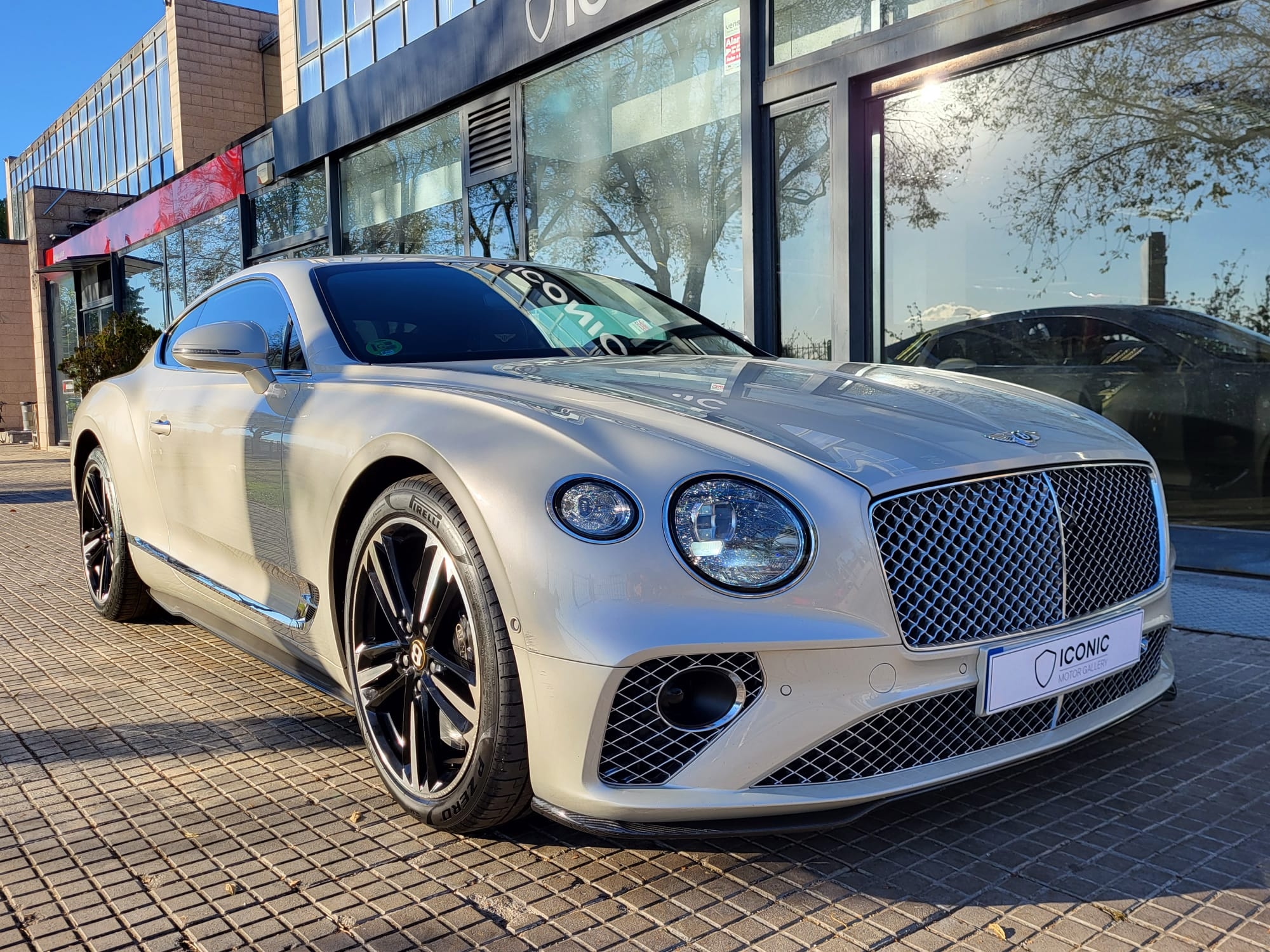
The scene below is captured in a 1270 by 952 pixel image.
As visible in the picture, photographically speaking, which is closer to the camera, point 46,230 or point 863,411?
point 863,411

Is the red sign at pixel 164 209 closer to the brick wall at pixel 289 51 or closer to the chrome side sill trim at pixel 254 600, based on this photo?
the brick wall at pixel 289 51

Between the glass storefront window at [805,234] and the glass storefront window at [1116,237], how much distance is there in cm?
42

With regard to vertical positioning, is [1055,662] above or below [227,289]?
below

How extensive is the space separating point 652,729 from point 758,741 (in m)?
0.20

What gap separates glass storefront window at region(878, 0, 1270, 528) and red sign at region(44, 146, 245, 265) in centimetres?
1122

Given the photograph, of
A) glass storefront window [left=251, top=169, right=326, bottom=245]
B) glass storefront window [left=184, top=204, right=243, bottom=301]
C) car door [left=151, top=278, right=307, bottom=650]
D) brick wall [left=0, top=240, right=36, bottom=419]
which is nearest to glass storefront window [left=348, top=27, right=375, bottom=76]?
glass storefront window [left=251, top=169, right=326, bottom=245]

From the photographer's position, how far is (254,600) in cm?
338

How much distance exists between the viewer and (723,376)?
304 cm

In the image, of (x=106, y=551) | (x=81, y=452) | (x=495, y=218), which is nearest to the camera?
(x=106, y=551)

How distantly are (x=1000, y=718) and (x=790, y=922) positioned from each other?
24.0 inches

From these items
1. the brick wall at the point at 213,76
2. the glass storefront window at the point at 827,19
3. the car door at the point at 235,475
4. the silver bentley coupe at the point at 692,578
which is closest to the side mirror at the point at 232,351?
the car door at the point at 235,475

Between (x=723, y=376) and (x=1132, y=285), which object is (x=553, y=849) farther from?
(x=1132, y=285)

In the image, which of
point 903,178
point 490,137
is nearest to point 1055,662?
point 903,178

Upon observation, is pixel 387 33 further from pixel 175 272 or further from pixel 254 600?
pixel 254 600
